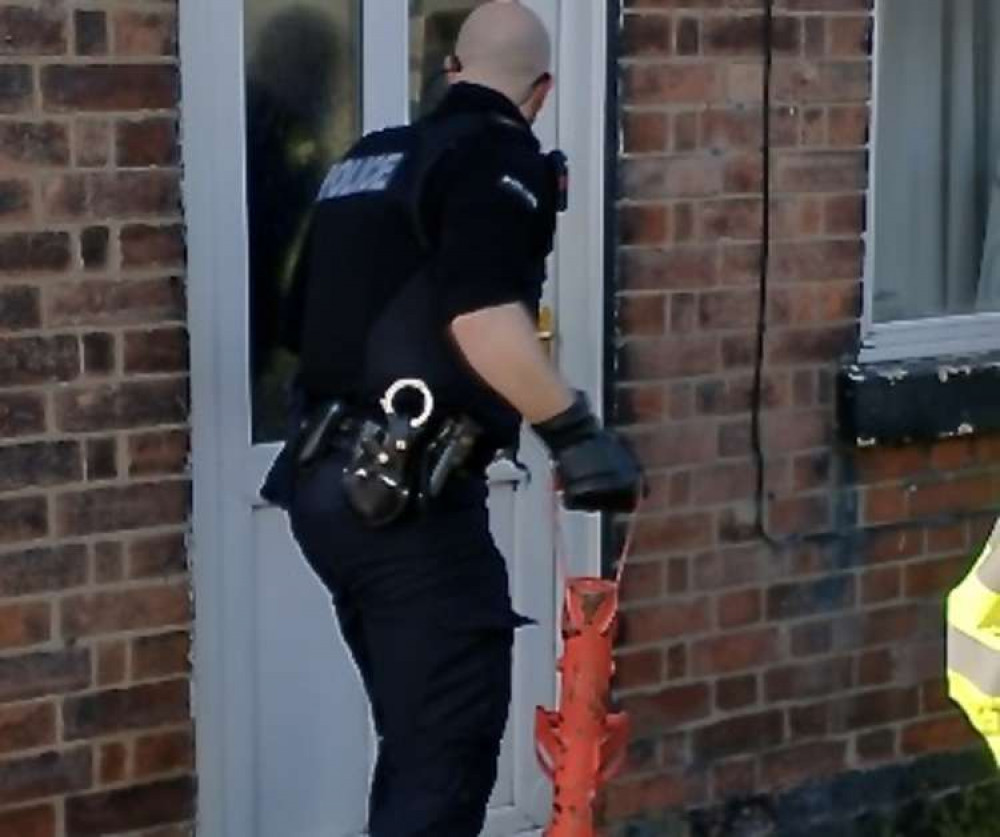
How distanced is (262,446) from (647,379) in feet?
2.91

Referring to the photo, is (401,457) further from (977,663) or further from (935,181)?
(935,181)

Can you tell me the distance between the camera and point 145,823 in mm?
4523

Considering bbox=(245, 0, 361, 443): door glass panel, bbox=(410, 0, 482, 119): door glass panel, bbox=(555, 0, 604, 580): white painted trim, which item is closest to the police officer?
bbox=(245, 0, 361, 443): door glass panel

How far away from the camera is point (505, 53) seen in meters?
4.14

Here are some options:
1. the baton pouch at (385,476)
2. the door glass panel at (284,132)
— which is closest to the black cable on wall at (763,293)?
the door glass panel at (284,132)

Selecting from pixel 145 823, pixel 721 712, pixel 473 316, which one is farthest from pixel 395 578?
pixel 721 712

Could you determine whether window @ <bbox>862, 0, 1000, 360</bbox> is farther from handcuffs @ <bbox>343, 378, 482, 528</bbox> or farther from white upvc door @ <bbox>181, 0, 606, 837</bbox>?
handcuffs @ <bbox>343, 378, 482, 528</bbox>

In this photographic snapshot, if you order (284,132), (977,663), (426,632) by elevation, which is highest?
(284,132)

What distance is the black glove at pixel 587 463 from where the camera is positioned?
13.1 feet

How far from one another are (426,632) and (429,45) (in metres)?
1.36

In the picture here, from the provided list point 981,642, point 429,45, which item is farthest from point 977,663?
point 429,45

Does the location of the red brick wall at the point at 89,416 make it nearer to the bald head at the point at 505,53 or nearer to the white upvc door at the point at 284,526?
the white upvc door at the point at 284,526

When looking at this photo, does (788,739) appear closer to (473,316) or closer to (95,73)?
(473,316)

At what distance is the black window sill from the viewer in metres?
5.41
